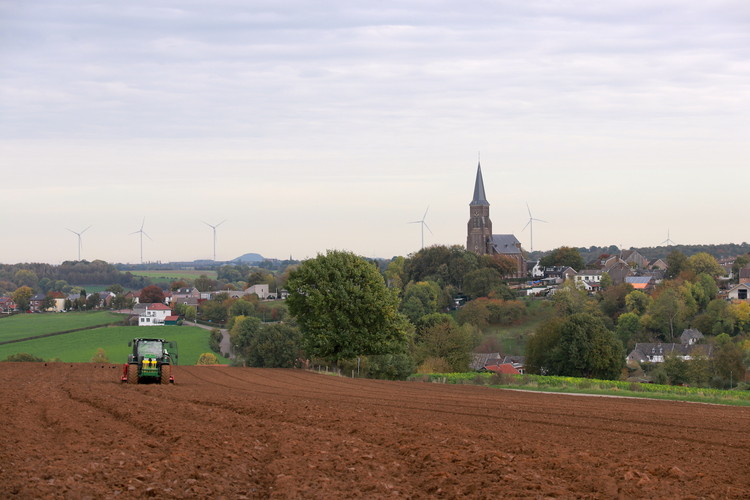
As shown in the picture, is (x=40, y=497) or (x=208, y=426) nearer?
(x=40, y=497)

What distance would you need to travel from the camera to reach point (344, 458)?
1495 cm

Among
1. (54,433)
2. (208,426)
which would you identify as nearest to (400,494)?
(208,426)

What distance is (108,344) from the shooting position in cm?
10225

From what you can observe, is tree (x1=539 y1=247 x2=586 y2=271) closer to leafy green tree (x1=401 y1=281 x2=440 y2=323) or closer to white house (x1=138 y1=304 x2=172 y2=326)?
leafy green tree (x1=401 y1=281 x2=440 y2=323)

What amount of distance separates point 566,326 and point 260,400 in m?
46.3

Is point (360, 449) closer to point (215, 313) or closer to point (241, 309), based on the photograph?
point (241, 309)

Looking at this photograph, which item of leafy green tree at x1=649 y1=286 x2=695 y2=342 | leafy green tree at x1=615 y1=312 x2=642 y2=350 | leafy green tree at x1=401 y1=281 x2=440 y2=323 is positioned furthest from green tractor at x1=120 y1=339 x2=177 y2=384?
→ leafy green tree at x1=649 y1=286 x2=695 y2=342

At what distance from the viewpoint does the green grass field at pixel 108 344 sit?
3573 inches

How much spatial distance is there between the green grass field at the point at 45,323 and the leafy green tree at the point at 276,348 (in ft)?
141

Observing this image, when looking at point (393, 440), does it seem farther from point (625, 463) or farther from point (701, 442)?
point (701, 442)

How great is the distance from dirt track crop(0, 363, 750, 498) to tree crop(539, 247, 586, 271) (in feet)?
551

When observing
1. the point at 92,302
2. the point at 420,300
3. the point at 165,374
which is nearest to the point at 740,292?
the point at 420,300

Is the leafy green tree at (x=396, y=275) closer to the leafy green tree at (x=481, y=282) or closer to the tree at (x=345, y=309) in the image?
the leafy green tree at (x=481, y=282)

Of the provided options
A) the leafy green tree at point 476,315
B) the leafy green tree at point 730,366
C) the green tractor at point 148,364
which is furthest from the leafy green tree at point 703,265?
the green tractor at point 148,364
